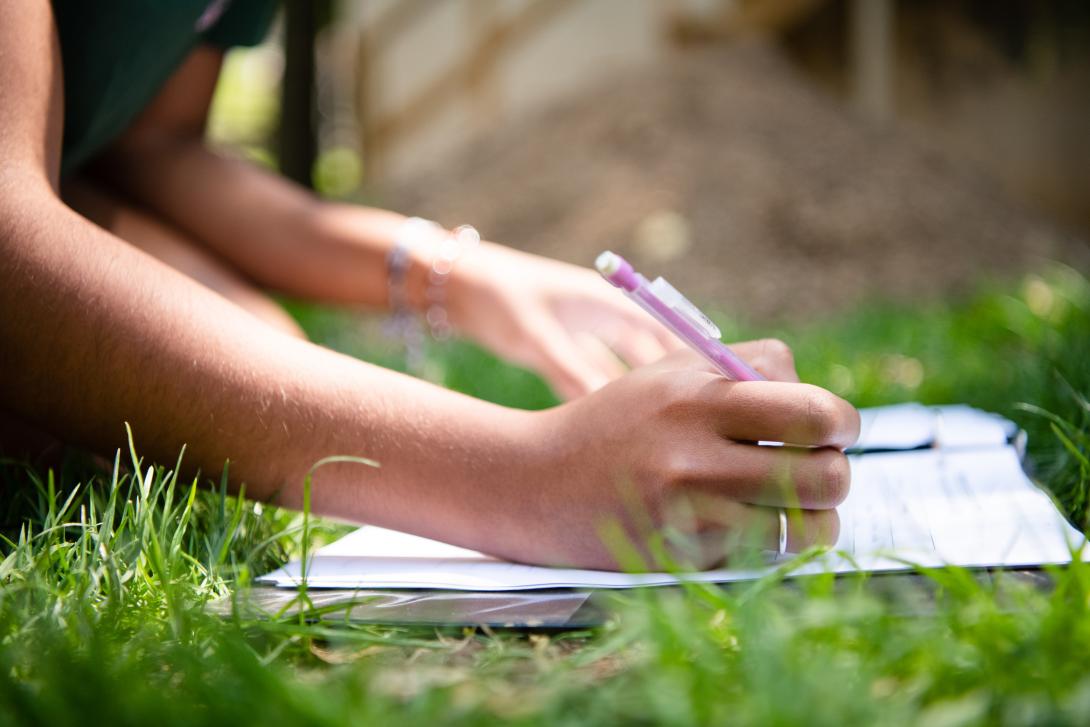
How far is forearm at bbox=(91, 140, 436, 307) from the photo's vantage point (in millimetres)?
1396

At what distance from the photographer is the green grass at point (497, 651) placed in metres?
0.45

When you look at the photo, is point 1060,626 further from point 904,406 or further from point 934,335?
point 934,335

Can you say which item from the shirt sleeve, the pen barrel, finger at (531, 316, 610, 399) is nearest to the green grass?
the pen barrel

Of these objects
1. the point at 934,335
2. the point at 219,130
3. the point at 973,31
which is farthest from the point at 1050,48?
the point at 219,130

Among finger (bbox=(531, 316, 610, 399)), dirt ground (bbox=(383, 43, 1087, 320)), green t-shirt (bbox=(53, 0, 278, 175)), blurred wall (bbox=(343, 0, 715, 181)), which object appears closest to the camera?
green t-shirt (bbox=(53, 0, 278, 175))

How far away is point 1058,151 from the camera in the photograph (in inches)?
192

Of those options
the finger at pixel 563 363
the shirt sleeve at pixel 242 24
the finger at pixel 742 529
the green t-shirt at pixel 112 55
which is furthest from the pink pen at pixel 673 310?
the shirt sleeve at pixel 242 24

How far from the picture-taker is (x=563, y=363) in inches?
45.1

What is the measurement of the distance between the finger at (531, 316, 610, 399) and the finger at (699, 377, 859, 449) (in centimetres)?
45

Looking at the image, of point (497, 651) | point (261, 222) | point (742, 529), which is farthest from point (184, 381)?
point (261, 222)

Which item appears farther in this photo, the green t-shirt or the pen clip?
the green t-shirt

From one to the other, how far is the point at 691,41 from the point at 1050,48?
181 cm

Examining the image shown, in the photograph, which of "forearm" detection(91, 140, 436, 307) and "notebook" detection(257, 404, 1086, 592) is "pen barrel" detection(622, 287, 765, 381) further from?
"forearm" detection(91, 140, 436, 307)

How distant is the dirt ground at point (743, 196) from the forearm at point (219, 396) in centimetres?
289
